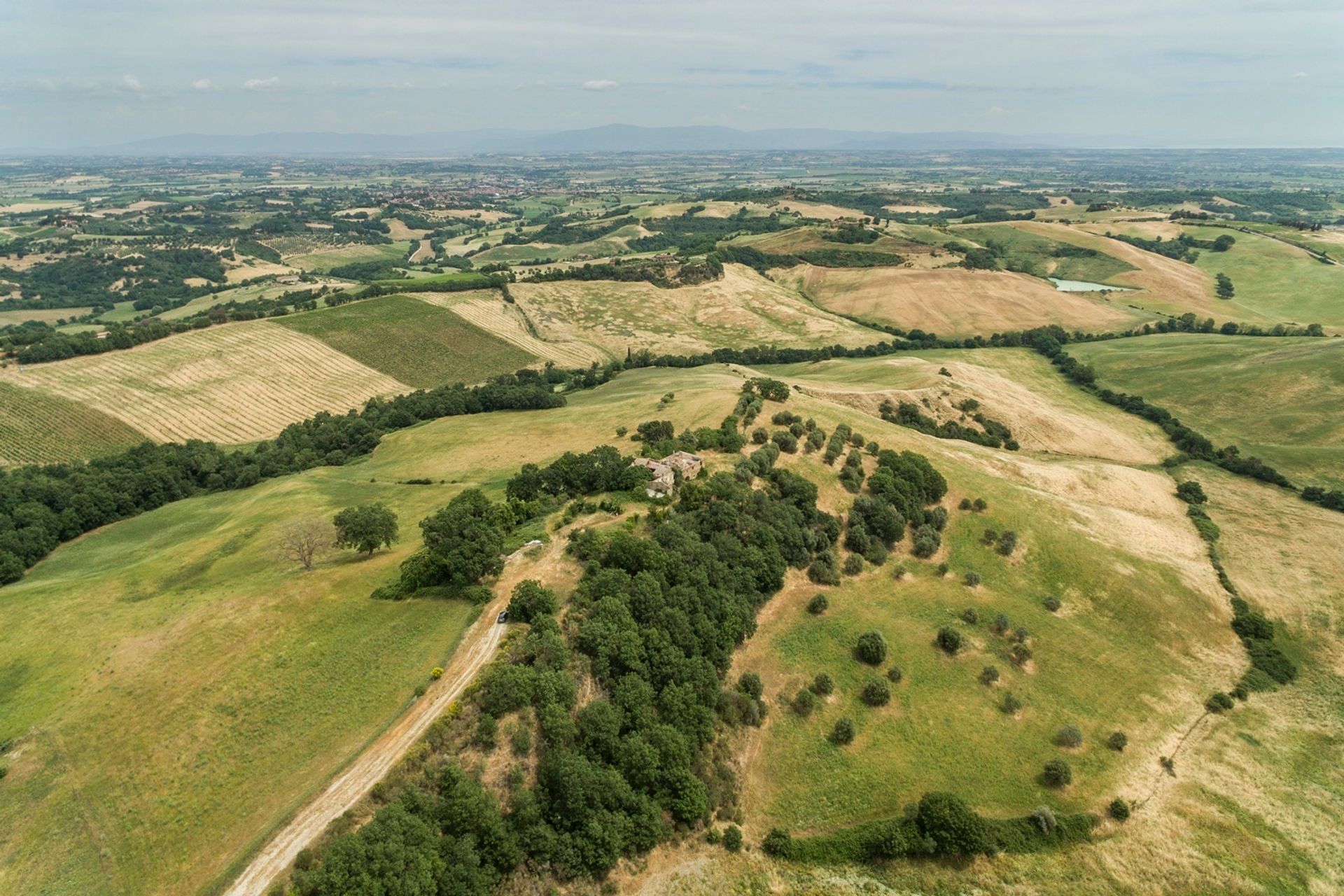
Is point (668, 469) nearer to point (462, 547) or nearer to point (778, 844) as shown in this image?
point (462, 547)

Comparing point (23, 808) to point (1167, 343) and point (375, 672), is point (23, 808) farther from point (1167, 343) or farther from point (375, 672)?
point (1167, 343)

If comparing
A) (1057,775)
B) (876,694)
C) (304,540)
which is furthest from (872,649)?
(304,540)

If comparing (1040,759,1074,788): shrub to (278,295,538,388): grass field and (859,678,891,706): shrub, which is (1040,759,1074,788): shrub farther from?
(278,295,538,388): grass field

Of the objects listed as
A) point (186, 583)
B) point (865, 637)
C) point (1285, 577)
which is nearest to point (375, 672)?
point (186, 583)

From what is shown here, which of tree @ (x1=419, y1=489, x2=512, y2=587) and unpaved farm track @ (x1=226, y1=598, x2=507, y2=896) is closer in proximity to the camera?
unpaved farm track @ (x1=226, y1=598, x2=507, y2=896)

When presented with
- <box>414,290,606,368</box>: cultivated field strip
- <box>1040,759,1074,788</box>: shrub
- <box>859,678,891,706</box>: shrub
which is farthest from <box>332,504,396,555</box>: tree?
<box>414,290,606,368</box>: cultivated field strip

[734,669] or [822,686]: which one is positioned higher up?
[734,669]

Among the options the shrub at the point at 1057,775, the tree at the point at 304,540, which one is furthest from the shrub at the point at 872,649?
the tree at the point at 304,540

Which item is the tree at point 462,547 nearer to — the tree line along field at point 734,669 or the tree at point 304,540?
the tree line along field at point 734,669
